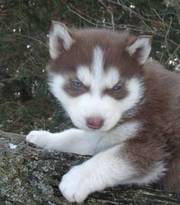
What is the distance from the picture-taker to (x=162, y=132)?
374 centimetres

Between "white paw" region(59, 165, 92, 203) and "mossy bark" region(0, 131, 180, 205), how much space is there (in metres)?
0.06

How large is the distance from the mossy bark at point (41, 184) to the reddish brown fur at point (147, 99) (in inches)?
8.1

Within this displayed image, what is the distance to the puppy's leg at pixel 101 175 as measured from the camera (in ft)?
11.2

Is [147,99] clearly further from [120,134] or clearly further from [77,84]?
[77,84]

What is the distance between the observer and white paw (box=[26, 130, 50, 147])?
13.4 feet

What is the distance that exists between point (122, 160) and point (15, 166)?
636 millimetres

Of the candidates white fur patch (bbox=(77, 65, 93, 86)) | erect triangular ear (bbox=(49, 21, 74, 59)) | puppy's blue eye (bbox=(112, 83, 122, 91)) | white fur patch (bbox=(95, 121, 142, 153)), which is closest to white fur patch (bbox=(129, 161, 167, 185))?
white fur patch (bbox=(95, 121, 142, 153))

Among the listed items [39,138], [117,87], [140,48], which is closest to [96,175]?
[117,87]

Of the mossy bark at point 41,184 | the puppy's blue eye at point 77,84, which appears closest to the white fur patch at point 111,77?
the puppy's blue eye at point 77,84

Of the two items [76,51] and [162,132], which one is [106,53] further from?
[162,132]

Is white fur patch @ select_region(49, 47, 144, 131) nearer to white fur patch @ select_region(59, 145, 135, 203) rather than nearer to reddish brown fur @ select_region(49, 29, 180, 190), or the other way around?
reddish brown fur @ select_region(49, 29, 180, 190)

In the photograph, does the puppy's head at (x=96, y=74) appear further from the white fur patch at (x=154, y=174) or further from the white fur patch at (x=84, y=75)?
the white fur patch at (x=154, y=174)

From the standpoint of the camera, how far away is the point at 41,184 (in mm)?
3367

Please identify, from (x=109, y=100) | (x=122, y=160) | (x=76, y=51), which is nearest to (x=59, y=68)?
(x=76, y=51)
